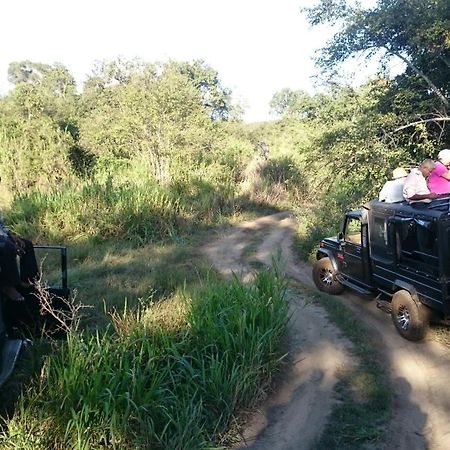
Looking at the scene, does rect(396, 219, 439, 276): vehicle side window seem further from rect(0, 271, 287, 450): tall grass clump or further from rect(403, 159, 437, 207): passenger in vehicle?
rect(0, 271, 287, 450): tall grass clump

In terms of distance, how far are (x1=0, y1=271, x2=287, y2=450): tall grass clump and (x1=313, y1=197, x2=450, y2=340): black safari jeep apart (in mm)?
1665

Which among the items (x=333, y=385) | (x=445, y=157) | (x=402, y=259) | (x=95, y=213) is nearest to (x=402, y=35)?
(x=445, y=157)

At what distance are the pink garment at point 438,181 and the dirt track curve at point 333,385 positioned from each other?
197 centimetres

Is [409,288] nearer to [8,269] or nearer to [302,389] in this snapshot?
[302,389]

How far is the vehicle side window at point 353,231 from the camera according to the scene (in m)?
7.86

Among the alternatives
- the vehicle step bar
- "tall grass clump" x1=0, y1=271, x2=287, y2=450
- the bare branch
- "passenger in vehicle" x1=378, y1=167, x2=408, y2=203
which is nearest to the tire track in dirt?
"tall grass clump" x1=0, y1=271, x2=287, y2=450

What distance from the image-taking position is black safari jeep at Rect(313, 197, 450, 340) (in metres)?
5.85

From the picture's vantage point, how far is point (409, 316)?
6371 mm

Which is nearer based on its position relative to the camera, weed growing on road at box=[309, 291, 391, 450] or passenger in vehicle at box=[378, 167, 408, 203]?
weed growing on road at box=[309, 291, 391, 450]

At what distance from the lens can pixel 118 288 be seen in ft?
27.2

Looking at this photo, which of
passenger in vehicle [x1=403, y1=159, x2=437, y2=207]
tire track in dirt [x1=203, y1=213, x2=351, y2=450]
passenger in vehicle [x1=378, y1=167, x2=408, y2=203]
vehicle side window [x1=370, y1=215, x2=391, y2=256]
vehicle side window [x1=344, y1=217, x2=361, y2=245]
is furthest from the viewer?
vehicle side window [x1=344, y1=217, x2=361, y2=245]

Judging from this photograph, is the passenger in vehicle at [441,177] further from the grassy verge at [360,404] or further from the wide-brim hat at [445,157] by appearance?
the grassy verge at [360,404]

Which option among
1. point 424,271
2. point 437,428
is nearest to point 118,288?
point 424,271

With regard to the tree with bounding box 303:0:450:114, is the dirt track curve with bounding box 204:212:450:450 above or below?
below
